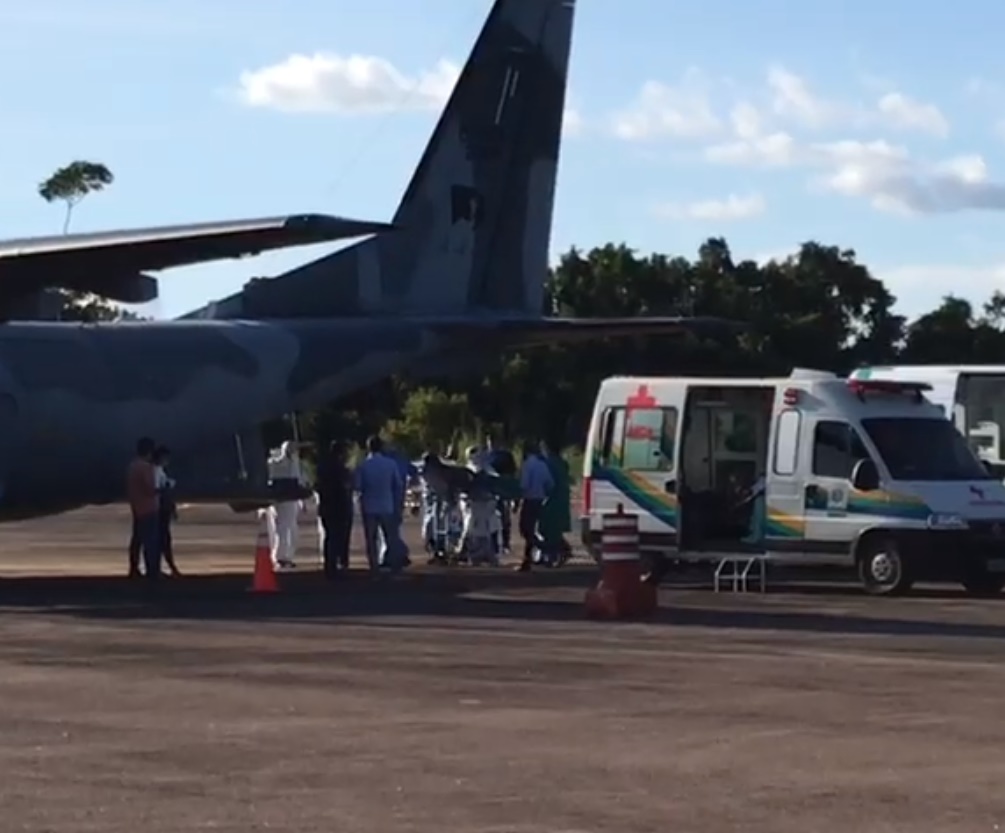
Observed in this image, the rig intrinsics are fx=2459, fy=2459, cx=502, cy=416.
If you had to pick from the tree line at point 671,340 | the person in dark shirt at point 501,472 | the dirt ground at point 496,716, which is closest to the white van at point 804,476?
the dirt ground at point 496,716

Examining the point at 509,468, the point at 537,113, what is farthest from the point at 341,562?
the point at 537,113

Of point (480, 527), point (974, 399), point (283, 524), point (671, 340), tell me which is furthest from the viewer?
point (671, 340)

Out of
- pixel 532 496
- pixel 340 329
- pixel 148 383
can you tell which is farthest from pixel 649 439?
pixel 148 383

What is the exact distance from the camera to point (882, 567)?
2494 centimetres

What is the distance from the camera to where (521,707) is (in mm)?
14500

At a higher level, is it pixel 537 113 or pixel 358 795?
pixel 537 113

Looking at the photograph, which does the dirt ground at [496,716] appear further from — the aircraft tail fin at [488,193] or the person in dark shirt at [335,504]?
the aircraft tail fin at [488,193]

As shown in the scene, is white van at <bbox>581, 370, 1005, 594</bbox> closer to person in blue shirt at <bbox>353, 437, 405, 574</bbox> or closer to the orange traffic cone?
person in blue shirt at <bbox>353, 437, 405, 574</bbox>

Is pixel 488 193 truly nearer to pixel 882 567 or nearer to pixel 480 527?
pixel 480 527

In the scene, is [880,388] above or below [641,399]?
above

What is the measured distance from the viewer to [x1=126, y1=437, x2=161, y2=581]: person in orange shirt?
26.0 meters

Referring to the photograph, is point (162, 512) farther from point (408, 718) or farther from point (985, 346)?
point (985, 346)

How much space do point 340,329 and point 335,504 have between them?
7.40 feet

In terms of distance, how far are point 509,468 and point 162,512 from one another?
6.61 m
